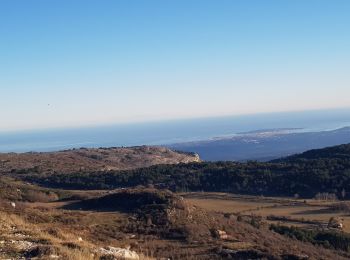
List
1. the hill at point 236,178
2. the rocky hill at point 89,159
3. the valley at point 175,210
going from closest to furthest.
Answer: the valley at point 175,210
the hill at point 236,178
the rocky hill at point 89,159

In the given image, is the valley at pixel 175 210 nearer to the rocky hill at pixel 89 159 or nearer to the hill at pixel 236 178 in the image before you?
the hill at pixel 236 178

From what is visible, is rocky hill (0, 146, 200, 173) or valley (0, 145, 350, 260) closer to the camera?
valley (0, 145, 350, 260)

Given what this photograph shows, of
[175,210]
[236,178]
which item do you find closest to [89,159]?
[236,178]

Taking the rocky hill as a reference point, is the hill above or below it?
below

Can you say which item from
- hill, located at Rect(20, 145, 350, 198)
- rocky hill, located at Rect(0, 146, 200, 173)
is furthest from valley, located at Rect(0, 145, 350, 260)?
rocky hill, located at Rect(0, 146, 200, 173)

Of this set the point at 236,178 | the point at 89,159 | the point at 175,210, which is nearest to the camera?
the point at 175,210

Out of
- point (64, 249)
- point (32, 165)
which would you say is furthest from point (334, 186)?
point (64, 249)

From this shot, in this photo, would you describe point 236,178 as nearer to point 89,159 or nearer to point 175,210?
point 89,159

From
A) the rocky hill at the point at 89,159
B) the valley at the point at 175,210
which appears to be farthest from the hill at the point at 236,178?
the rocky hill at the point at 89,159

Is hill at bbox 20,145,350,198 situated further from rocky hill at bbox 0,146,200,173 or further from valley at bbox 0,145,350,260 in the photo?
rocky hill at bbox 0,146,200,173
